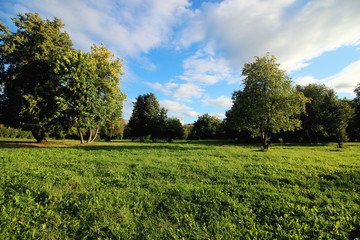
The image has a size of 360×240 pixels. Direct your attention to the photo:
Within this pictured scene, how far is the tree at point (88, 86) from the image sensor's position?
1753cm

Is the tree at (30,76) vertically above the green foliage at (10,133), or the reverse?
the tree at (30,76)

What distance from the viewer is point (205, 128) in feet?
237

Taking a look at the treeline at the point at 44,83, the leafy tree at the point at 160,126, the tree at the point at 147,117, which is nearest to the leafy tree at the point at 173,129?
the leafy tree at the point at 160,126

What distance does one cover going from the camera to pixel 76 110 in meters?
18.0

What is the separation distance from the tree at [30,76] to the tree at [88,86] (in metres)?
1.28

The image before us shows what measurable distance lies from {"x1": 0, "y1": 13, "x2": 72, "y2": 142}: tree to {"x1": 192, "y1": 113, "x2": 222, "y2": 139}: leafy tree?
195ft

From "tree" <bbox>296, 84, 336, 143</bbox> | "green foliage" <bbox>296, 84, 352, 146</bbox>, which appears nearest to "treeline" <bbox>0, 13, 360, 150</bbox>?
"green foliage" <bbox>296, 84, 352, 146</bbox>

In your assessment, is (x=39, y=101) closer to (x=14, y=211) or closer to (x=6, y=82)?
(x=6, y=82)

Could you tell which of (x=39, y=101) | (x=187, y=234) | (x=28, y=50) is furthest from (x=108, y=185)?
(x=28, y=50)

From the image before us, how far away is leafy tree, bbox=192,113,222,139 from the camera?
236 feet

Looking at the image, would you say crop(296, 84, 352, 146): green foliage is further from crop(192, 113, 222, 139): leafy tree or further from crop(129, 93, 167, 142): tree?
crop(192, 113, 222, 139): leafy tree

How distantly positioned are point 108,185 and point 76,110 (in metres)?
16.4

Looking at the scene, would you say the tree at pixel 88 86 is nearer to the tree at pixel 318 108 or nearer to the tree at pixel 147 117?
the tree at pixel 147 117

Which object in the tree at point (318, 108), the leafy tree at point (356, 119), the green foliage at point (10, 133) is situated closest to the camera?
the tree at point (318, 108)
